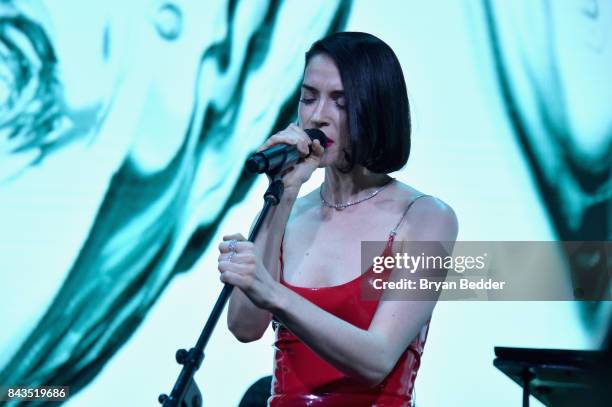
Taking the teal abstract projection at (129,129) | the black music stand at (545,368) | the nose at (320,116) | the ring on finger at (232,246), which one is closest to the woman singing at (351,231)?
the nose at (320,116)

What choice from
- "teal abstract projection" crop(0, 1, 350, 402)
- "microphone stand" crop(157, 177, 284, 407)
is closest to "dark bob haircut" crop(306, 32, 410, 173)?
"microphone stand" crop(157, 177, 284, 407)

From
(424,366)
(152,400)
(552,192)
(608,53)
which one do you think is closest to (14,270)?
(152,400)

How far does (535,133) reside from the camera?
229cm

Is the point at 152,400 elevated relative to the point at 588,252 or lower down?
lower down

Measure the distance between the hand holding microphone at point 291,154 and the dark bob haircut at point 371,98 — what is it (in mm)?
73

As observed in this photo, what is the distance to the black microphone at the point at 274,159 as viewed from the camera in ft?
3.75

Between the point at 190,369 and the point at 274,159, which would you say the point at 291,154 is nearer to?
the point at 274,159

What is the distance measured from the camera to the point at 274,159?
1197 millimetres

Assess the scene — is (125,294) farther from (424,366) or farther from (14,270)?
(424,366)

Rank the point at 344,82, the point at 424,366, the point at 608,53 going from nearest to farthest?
the point at 344,82
the point at 424,366
the point at 608,53

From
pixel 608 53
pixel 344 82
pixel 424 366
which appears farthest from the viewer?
pixel 608 53

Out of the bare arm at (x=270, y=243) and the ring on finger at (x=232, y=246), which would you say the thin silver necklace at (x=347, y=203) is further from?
the ring on finger at (x=232, y=246)

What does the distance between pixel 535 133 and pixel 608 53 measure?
0.29m

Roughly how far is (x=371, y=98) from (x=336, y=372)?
47cm
